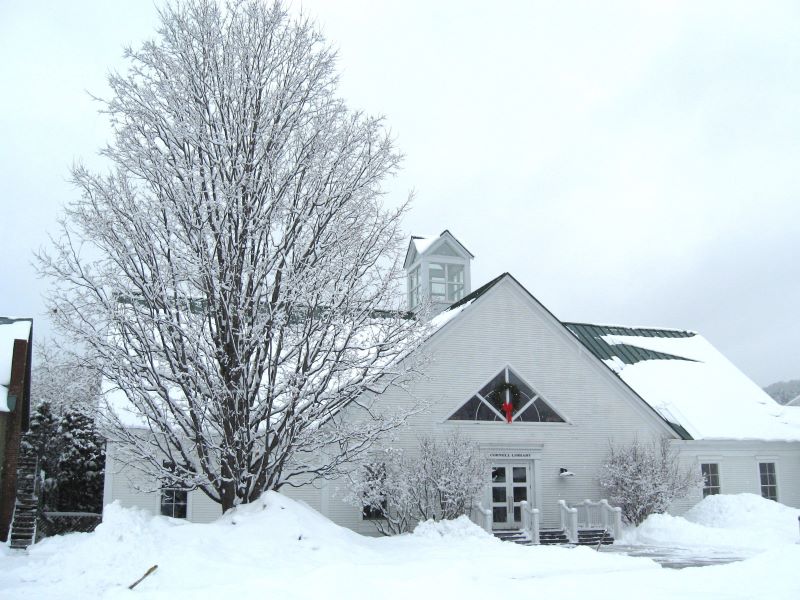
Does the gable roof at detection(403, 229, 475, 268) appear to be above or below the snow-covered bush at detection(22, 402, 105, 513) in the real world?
above

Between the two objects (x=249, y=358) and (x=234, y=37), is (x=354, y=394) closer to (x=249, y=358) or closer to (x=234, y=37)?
(x=249, y=358)

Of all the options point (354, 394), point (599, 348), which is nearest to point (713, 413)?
point (599, 348)

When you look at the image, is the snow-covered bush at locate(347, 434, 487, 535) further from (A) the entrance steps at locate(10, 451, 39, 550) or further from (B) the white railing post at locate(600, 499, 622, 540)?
(A) the entrance steps at locate(10, 451, 39, 550)

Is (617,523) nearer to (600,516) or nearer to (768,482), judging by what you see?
(600,516)

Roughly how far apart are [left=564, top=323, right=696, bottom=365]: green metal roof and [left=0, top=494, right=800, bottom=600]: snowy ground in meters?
15.6

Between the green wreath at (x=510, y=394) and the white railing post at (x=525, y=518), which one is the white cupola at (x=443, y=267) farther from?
the white railing post at (x=525, y=518)

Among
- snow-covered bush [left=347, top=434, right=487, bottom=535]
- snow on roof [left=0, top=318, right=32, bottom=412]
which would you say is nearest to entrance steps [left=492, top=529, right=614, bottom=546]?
snow-covered bush [left=347, top=434, right=487, bottom=535]

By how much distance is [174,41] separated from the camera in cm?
1341

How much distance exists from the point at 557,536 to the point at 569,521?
0.54 metres

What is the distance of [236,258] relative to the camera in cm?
1284

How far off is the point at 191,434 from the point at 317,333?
2.72 metres

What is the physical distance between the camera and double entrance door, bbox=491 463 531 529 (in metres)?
21.8

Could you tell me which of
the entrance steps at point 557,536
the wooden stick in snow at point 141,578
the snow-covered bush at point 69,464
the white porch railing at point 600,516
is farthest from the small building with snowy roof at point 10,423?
the white porch railing at point 600,516

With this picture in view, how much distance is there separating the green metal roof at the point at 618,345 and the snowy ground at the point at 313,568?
1558 centimetres
